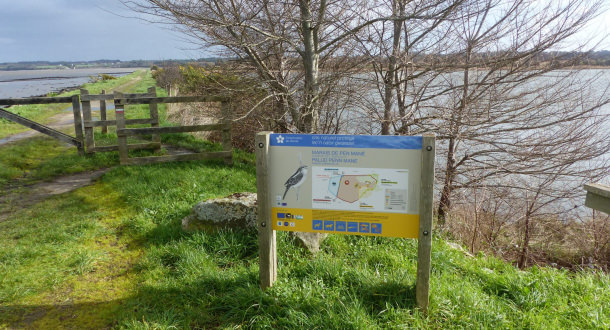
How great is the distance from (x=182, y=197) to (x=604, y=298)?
5.47m

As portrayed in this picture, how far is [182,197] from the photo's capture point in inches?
251

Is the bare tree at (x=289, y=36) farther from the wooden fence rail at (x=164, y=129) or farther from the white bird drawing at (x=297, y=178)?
the white bird drawing at (x=297, y=178)

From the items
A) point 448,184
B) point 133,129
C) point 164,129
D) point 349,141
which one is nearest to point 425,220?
point 349,141

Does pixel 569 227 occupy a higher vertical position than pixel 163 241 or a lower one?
lower

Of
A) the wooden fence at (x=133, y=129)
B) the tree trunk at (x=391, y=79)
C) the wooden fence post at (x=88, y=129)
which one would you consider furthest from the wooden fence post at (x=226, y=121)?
the wooden fence post at (x=88, y=129)

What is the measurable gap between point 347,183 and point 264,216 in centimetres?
84

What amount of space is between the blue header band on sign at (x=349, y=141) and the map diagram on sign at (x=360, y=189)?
8.1 inches

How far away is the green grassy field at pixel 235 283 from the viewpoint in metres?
3.36

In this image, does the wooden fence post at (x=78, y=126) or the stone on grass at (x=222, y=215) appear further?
the wooden fence post at (x=78, y=126)

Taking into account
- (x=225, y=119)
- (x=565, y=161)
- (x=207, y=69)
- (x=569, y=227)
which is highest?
(x=207, y=69)

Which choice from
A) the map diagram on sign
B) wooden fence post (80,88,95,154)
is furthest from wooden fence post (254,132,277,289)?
wooden fence post (80,88,95,154)

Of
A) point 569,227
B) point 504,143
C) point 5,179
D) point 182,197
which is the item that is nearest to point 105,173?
point 5,179

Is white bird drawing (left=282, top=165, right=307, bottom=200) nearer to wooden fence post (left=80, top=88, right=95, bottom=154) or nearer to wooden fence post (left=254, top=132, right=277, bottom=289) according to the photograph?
wooden fence post (left=254, top=132, right=277, bottom=289)

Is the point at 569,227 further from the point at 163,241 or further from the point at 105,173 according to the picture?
the point at 105,173
